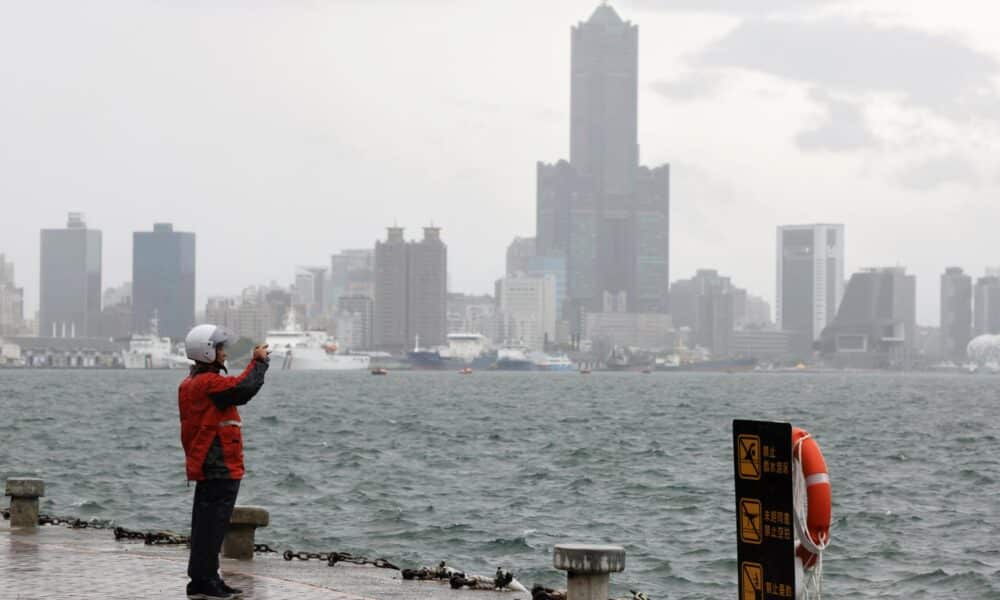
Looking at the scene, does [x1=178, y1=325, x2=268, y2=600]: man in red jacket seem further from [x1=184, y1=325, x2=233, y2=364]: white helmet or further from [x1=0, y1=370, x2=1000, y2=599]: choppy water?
[x1=0, y1=370, x2=1000, y2=599]: choppy water

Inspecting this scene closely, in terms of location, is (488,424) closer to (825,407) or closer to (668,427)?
(668,427)

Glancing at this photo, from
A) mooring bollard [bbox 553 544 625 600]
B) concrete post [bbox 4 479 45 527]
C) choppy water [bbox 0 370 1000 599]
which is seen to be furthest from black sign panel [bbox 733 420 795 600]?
choppy water [bbox 0 370 1000 599]

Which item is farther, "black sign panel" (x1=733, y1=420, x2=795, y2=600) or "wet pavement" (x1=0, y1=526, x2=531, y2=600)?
"wet pavement" (x1=0, y1=526, x2=531, y2=600)

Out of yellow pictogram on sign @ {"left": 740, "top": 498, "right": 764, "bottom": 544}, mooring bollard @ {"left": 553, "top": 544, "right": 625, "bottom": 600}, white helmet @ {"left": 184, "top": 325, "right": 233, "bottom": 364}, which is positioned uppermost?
white helmet @ {"left": 184, "top": 325, "right": 233, "bottom": 364}

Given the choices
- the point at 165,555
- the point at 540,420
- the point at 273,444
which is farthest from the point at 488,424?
the point at 165,555

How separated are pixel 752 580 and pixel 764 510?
1.60 ft

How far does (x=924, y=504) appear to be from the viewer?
107 feet

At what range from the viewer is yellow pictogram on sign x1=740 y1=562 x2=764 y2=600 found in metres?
9.47

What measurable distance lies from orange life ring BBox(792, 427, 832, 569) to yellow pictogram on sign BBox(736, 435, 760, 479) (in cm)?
35

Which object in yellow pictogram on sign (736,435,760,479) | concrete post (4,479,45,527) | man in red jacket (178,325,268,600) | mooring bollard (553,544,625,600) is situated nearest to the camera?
yellow pictogram on sign (736,435,760,479)

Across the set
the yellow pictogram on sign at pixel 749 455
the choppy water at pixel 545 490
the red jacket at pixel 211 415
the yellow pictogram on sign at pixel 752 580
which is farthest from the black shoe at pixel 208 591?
the choppy water at pixel 545 490

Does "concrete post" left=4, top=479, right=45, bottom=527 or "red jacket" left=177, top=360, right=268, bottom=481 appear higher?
"red jacket" left=177, top=360, right=268, bottom=481

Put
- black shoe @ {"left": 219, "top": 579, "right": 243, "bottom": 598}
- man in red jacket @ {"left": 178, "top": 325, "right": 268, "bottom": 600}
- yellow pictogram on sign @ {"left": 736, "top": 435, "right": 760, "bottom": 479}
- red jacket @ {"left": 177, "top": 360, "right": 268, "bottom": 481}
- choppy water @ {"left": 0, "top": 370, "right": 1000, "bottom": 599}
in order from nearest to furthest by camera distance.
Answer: yellow pictogram on sign @ {"left": 736, "top": 435, "right": 760, "bottom": 479} < red jacket @ {"left": 177, "top": 360, "right": 268, "bottom": 481} < man in red jacket @ {"left": 178, "top": 325, "right": 268, "bottom": 600} < black shoe @ {"left": 219, "top": 579, "right": 243, "bottom": 598} < choppy water @ {"left": 0, "top": 370, "right": 1000, "bottom": 599}

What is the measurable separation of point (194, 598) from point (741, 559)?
418 cm
